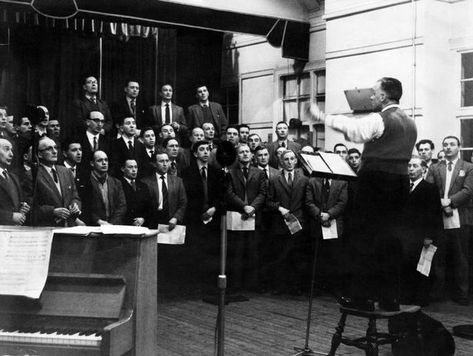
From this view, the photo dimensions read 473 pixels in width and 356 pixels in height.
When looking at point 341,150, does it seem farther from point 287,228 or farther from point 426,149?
point 287,228

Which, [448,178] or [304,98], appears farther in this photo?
[304,98]

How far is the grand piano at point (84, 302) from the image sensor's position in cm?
228

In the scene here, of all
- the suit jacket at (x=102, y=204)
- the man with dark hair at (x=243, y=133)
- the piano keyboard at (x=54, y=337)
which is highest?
the man with dark hair at (x=243, y=133)

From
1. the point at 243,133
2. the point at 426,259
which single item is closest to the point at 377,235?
the point at 426,259

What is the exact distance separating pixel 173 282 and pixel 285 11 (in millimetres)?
4581

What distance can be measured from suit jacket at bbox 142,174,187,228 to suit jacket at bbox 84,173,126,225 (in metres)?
0.33

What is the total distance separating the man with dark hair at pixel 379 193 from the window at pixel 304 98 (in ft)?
14.4

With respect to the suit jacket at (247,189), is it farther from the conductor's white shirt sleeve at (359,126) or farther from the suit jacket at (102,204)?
the conductor's white shirt sleeve at (359,126)

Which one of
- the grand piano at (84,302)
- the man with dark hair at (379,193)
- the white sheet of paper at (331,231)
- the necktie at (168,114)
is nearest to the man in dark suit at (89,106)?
the necktie at (168,114)

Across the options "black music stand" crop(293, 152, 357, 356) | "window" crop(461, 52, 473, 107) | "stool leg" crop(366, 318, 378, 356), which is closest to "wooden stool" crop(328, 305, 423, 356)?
"stool leg" crop(366, 318, 378, 356)

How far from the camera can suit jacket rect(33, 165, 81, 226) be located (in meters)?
5.05

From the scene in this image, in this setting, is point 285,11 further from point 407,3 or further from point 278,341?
point 278,341

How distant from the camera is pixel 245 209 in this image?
20.0ft

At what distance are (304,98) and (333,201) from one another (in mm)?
3176
